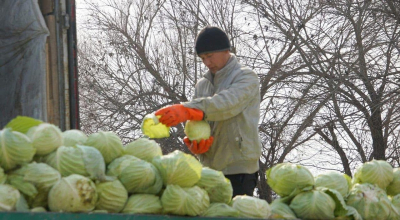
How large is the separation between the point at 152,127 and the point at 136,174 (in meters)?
1.26

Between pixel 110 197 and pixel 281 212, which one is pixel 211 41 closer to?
pixel 281 212

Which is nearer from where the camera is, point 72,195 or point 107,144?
point 72,195

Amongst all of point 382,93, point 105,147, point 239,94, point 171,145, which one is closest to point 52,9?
point 239,94

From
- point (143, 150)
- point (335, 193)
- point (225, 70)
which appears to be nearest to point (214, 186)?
point (143, 150)

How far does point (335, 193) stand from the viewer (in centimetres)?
338

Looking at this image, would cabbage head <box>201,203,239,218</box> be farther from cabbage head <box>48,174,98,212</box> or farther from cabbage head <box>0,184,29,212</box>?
cabbage head <box>0,184,29,212</box>

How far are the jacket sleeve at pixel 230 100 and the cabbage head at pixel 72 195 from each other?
5.60ft

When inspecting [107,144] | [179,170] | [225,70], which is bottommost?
[179,170]

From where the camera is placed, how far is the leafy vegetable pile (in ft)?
9.23

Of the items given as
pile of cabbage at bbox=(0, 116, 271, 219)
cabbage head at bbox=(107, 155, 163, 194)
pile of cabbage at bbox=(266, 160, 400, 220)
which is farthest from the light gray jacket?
cabbage head at bbox=(107, 155, 163, 194)

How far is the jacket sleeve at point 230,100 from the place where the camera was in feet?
14.9

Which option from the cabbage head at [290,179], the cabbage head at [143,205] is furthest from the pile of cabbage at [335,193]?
the cabbage head at [143,205]

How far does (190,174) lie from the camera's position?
309cm

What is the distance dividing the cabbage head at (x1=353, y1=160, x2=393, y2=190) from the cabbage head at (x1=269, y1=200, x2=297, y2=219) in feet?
Result: 2.09
